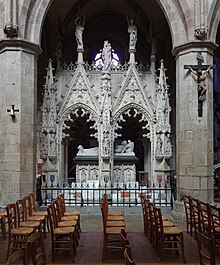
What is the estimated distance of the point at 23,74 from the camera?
10.4 metres

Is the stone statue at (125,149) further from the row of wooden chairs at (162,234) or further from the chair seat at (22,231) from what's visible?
the chair seat at (22,231)

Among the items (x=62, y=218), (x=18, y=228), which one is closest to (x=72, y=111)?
(x=62, y=218)

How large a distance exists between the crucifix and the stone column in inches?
4.4

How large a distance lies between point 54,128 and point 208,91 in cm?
558

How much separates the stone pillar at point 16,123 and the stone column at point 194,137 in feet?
13.4

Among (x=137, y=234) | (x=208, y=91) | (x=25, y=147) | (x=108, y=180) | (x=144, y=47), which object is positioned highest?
(x=144, y=47)

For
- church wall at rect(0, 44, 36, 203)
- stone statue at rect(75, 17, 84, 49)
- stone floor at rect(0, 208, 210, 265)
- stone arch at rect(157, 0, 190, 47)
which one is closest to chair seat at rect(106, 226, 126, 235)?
stone floor at rect(0, 208, 210, 265)

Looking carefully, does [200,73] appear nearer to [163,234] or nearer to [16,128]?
[16,128]

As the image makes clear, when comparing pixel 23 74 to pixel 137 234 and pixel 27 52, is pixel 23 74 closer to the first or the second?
pixel 27 52

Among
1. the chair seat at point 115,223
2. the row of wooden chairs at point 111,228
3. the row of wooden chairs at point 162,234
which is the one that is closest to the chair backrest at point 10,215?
the row of wooden chairs at point 111,228

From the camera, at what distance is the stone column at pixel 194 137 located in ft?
33.4

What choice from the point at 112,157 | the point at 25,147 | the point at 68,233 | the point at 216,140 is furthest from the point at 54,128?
the point at 216,140

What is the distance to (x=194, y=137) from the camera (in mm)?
10250

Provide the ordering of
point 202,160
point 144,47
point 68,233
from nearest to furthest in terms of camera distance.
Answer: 1. point 68,233
2. point 202,160
3. point 144,47
